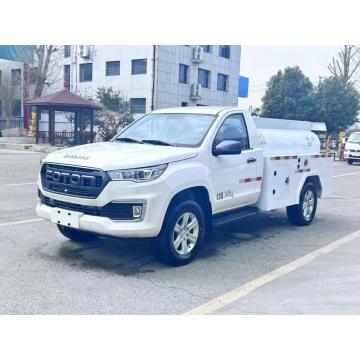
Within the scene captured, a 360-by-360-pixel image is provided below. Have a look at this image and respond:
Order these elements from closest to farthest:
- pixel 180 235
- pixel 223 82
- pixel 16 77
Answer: pixel 180 235 → pixel 16 77 → pixel 223 82

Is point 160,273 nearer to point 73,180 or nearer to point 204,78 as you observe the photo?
point 73,180

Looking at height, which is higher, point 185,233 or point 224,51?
point 224,51

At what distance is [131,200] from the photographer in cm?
480

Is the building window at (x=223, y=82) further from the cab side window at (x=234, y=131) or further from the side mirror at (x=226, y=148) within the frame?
the side mirror at (x=226, y=148)

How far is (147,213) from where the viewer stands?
484cm

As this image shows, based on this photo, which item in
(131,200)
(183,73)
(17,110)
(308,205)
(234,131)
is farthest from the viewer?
(17,110)

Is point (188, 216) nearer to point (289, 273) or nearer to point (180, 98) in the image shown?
point (289, 273)

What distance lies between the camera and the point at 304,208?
7.94 m

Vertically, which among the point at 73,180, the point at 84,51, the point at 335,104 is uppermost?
the point at 84,51

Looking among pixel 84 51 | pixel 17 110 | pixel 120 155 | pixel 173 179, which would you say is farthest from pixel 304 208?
pixel 17 110

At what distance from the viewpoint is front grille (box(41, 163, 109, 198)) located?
4.84 m

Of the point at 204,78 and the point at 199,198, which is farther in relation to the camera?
the point at 204,78

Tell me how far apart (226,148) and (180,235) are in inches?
48.7

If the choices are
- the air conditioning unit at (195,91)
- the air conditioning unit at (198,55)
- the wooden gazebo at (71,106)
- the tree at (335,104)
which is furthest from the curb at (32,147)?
the tree at (335,104)
